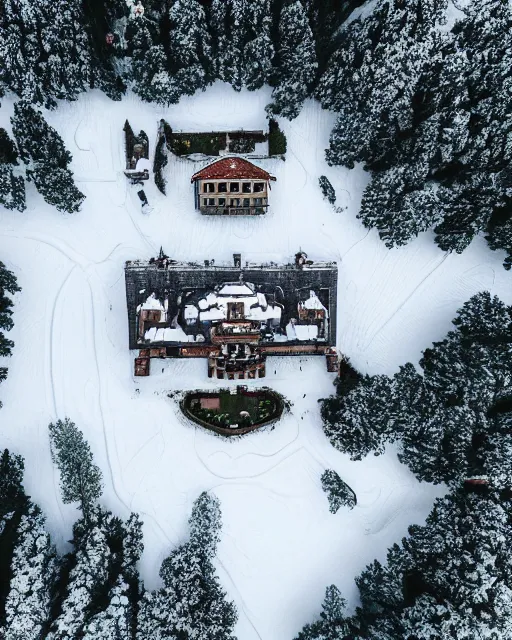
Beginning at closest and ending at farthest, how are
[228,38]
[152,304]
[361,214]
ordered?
[228,38] → [152,304] → [361,214]

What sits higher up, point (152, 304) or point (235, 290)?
point (235, 290)

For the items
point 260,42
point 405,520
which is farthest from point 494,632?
point 260,42

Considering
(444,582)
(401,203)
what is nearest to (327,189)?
(401,203)

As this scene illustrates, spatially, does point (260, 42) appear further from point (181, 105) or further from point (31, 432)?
point (31, 432)

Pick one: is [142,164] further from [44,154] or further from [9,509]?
[9,509]

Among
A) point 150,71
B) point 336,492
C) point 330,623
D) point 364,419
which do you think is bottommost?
point 330,623

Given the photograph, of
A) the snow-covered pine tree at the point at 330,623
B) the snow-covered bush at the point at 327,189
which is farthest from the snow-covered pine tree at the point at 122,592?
the snow-covered bush at the point at 327,189
